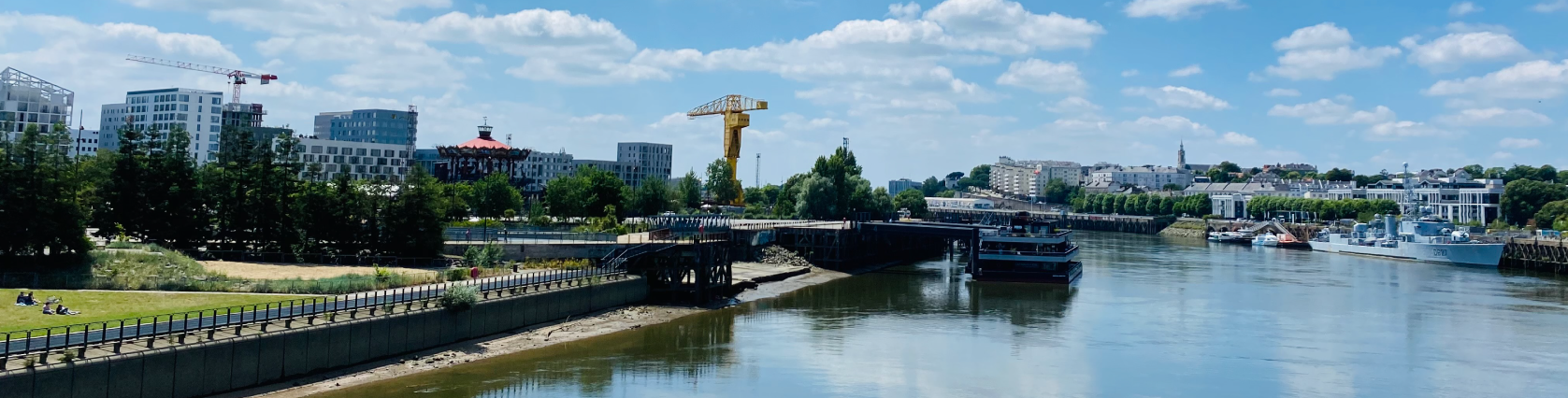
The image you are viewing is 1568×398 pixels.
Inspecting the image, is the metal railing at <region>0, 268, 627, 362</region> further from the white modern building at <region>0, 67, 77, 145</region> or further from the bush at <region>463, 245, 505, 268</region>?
the white modern building at <region>0, 67, 77, 145</region>

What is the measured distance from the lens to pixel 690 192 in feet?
484

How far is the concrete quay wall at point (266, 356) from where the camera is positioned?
26109 millimetres

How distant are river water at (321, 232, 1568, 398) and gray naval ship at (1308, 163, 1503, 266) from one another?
36454mm

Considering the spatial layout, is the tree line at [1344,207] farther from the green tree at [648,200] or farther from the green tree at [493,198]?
the green tree at [493,198]

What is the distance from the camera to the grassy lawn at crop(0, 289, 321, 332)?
1267 inches

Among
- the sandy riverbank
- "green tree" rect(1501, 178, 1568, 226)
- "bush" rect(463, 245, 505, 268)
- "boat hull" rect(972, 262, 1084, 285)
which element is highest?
"green tree" rect(1501, 178, 1568, 226)

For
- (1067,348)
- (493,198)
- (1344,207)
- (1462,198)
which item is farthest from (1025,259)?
(1462,198)

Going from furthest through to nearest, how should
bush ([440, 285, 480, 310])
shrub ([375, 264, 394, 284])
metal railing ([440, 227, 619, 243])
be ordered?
metal railing ([440, 227, 619, 243]) → shrub ([375, 264, 394, 284]) → bush ([440, 285, 480, 310])

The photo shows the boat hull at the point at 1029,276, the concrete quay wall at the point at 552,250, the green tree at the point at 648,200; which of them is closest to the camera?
the concrete quay wall at the point at 552,250

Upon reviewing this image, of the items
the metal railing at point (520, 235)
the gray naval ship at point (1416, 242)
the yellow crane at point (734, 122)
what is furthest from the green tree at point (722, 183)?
the metal railing at point (520, 235)

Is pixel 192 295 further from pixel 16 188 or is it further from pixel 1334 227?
pixel 1334 227

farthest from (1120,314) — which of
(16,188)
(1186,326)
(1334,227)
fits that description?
(1334,227)

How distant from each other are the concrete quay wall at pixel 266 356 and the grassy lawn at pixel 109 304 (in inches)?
178

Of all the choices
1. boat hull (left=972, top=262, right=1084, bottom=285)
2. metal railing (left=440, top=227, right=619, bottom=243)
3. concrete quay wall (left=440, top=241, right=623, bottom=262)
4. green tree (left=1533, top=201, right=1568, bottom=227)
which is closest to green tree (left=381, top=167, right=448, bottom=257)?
metal railing (left=440, top=227, right=619, bottom=243)
